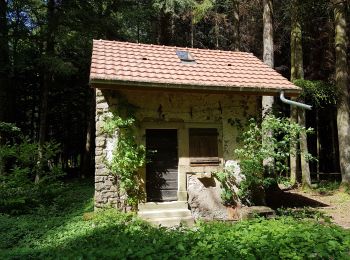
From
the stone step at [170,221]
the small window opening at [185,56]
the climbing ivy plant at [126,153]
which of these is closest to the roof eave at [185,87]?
the climbing ivy plant at [126,153]

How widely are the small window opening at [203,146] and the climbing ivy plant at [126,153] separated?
1.24 metres

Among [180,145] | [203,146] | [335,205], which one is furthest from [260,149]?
[335,205]

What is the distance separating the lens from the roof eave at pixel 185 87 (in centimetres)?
718

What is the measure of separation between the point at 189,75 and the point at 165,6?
6787 millimetres

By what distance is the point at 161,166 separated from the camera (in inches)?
320

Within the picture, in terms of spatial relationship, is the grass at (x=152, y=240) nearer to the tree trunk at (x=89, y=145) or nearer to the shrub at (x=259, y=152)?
the shrub at (x=259, y=152)

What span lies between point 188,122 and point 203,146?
27.2 inches

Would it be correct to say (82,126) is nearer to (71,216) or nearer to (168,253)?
(71,216)

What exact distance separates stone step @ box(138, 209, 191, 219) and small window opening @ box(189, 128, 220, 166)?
3.80 feet

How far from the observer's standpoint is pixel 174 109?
26.9ft

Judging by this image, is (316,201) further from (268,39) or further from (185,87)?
(185,87)

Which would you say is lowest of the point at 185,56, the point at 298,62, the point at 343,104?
the point at 343,104

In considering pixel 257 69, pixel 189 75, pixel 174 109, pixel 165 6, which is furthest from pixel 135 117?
pixel 165 6

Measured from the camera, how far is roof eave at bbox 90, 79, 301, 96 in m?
7.18
